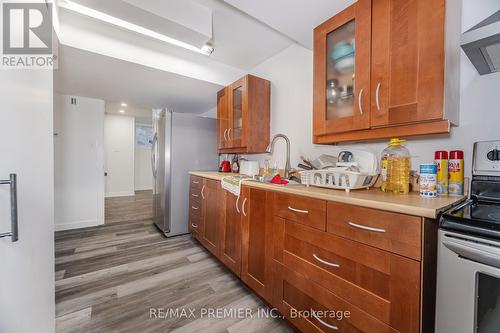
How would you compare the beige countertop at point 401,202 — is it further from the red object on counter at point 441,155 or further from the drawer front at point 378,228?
the red object on counter at point 441,155

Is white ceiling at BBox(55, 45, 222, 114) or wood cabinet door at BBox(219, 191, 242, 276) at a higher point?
white ceiling at BBox(55, 45, 222, 114)

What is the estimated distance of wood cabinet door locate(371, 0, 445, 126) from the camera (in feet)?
3.10

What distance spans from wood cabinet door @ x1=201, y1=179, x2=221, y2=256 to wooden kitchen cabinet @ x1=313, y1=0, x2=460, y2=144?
4.37ft

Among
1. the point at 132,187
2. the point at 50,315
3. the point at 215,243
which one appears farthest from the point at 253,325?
the point at 132,187

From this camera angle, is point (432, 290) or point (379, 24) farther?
point (379, 24)

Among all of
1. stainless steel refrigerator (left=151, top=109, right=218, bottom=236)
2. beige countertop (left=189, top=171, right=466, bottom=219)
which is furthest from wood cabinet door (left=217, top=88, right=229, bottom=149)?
beige countertop (left=189, top=171, right=466, bottom=219)

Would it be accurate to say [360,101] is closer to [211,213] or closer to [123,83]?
[211,213]

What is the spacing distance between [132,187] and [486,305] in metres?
6.80

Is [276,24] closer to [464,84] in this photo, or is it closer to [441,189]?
[464,84]

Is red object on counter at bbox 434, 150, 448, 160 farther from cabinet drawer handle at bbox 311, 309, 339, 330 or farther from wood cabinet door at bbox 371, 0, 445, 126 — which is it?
cabinet drawer handle at bbox 311, 309, 339, 330

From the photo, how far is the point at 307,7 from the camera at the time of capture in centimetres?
135

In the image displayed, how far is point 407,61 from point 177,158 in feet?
8.92

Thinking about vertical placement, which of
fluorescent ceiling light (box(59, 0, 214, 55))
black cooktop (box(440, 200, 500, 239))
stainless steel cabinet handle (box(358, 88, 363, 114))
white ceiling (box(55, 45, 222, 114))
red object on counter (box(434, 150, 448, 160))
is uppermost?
fluorescent ceiling light (box(59, 0, 214, 55))

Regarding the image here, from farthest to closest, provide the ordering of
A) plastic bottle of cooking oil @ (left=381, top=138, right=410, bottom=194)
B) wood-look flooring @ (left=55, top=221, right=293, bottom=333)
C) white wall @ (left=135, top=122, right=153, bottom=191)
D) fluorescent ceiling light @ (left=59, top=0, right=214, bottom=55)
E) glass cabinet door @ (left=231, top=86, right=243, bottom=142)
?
1. white wall @ (left=135, top=122, right=153, bottom=191)
2. glass cabinet door @ (left=231, top=86, right=243, bottom=142)
3. fluorescent ceiling light @ (left=59, top=0, right=214, bottom=55)
4. wood-look flooring @ (left=55, top=221, right=293, bottom=333)
5. plastic bottle of cooking oil @ (left=381, top=138, right=410, bottom=194)
